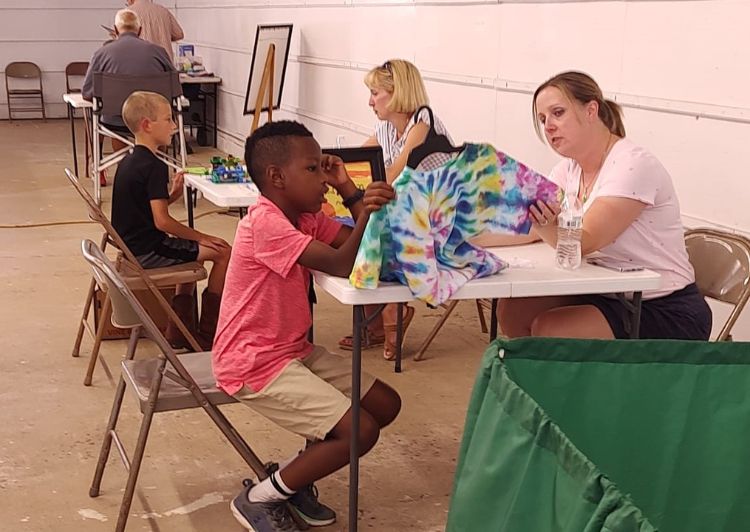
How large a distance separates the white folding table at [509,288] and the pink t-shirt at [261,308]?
0.11 metres

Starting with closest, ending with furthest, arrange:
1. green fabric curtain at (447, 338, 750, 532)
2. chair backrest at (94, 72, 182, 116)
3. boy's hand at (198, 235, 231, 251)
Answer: green fabric curtain at (447, 338, 750, 532) → boy's hand at (198, 235, 231, 251) → chair backrest at (94, 72, 182, 116)

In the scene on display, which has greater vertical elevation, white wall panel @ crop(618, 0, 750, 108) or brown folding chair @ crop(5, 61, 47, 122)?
white wall panel @ crop(618, 0, 750, 108)

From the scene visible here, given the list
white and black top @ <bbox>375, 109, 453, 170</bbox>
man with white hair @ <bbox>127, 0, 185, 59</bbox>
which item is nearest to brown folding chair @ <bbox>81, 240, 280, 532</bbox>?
white and black top @ <bbox>375, 109, 453, 170</bbox>

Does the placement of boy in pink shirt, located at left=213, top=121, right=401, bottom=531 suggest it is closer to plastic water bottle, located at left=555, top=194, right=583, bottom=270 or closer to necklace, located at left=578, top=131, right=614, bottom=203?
plastic water bottle, located at left=555, top=194, right=583, bottom=270

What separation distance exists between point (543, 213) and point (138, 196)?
188 cm

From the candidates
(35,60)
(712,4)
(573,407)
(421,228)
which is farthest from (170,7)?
(573,407)

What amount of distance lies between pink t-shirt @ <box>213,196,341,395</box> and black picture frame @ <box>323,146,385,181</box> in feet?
2.57


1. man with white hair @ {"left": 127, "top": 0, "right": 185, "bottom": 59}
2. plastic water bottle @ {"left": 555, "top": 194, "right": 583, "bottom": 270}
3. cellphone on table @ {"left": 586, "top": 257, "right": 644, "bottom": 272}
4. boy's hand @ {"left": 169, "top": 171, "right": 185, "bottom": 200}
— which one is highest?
man with white hair @ {"left": 127, "top": 0, "right": 185, "bottom": 59}

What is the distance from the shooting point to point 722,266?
3115 mm

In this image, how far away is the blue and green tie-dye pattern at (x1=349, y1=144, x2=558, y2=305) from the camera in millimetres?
2459

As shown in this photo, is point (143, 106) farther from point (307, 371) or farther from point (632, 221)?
point (632, 221)

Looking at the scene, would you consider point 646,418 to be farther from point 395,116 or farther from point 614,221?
point 395,116

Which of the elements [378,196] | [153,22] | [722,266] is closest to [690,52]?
[722,266]

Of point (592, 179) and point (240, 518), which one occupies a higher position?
point (592, 179)
